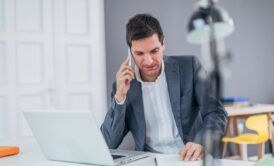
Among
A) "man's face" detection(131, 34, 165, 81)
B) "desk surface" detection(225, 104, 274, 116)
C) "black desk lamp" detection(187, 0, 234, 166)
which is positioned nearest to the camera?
"black desk lamp" detection(187, 0, 234, 166)

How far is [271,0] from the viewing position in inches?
219

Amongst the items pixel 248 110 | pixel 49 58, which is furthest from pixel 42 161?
pixel 248 110

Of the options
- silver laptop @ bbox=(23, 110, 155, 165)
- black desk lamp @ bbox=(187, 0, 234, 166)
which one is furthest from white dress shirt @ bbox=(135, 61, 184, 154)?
black desk lamp @ bbox=(187, 0, 234, 166)

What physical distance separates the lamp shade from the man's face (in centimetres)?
137

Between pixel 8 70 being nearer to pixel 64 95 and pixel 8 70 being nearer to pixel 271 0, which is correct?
pixel 64 95

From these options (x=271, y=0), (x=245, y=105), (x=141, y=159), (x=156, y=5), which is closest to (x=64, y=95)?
(x=156, y=5)

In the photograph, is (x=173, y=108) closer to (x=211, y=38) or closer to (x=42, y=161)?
(x=42, y=161)

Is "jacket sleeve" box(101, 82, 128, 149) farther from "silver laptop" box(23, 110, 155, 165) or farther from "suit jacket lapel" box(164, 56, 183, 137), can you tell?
"silver laptop" box(23, 110, 155, 165)

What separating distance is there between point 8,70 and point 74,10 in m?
0.82

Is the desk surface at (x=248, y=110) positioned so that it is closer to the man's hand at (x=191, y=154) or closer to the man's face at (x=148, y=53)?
the man's face at (x=148, y=53)

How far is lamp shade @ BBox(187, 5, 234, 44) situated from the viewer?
37 centimetres

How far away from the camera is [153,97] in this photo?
190 centimetres

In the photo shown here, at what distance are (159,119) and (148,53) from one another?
11.8 inches

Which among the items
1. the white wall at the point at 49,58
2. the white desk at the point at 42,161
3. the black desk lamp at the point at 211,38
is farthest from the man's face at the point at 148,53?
the white wall at the point at 49,58
